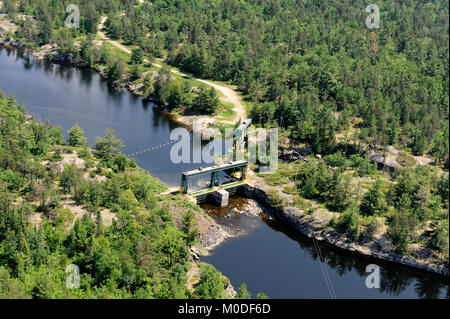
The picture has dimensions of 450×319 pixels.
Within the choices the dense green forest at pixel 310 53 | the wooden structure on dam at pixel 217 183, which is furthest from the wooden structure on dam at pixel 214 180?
the dense green forest at pixel 310 53

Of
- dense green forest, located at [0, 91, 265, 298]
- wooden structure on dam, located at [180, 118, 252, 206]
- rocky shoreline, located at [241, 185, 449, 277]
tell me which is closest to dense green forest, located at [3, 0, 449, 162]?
wooden structure on dam, located at [180, 118, 252, 206]

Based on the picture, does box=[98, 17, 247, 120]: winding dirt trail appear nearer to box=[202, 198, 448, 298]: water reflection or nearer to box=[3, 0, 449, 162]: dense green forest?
box=[3, 0, 449, 162]: dense green forest

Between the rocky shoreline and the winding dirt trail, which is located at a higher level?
the winding dirt trail

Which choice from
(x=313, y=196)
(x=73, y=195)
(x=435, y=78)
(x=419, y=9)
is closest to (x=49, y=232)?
(x=73, y=195)

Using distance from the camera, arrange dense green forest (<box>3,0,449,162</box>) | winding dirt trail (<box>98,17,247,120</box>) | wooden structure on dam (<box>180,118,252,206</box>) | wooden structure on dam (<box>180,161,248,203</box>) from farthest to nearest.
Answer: winding dirt trail (<box>98,17,247,120</box>) → dense green forest (<box>3,0,449,162</box>) → wooden structure on dam (<box>180,118,252,206</box>) → wooden structure on dam (<box>180,161,248,203</box>)

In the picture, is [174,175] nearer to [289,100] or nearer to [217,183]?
[217,183]

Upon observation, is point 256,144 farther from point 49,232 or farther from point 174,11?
point 174,11
